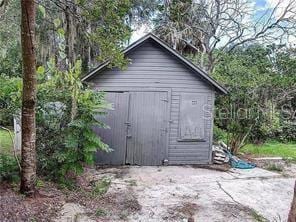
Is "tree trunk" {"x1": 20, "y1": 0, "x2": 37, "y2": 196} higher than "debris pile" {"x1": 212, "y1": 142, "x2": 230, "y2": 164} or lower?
higher

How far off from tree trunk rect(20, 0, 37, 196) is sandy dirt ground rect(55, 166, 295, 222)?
73 cm

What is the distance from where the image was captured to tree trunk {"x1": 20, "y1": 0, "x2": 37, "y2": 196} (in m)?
4.84

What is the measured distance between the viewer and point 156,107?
9.16 metres

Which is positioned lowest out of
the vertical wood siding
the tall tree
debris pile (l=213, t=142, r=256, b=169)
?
debris pile (l=213, t=142, r=256, b=169)

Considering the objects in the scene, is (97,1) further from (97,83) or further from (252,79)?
(252,79)

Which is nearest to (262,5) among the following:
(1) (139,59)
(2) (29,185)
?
(1) (139,59)

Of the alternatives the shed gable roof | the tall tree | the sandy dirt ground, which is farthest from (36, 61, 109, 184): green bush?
the tall tree

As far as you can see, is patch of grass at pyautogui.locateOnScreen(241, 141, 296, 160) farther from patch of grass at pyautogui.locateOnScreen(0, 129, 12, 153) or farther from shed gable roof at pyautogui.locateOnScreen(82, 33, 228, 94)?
patch of grass at pyautogui.locateOnScreen(0, 129, 12, 153)

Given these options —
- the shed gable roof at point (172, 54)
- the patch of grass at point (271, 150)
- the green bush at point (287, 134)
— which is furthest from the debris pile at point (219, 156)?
the green bush at point (287, 134)

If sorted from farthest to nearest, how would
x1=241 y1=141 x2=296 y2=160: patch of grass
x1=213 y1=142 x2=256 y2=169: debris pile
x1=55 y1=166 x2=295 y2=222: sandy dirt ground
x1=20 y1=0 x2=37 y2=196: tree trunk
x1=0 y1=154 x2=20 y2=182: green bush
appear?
x1=241 y1=141 x2=296 y2=160: patch of grass < x1=213 y1=142 x2=256 y2=169: debris pile < x1=0 y1=154 x2=20 y2=182: green bush < x1=55 y1=166 x2=295 y2=222: sandy dirt ground < x1=20 y1=0 x2=37 y2=196: tree trunk

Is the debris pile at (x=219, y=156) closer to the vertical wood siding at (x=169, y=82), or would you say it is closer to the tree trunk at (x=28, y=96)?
the vertical wood siding at (x=169, y=82)

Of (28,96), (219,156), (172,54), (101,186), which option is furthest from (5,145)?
(219,156)

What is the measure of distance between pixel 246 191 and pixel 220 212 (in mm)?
1515

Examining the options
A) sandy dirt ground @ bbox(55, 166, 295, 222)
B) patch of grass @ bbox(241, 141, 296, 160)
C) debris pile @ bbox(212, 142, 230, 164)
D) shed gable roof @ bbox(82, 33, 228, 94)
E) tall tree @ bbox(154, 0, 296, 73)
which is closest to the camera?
sandy dirt ground @ bbox(55, 166, 295, 222)
